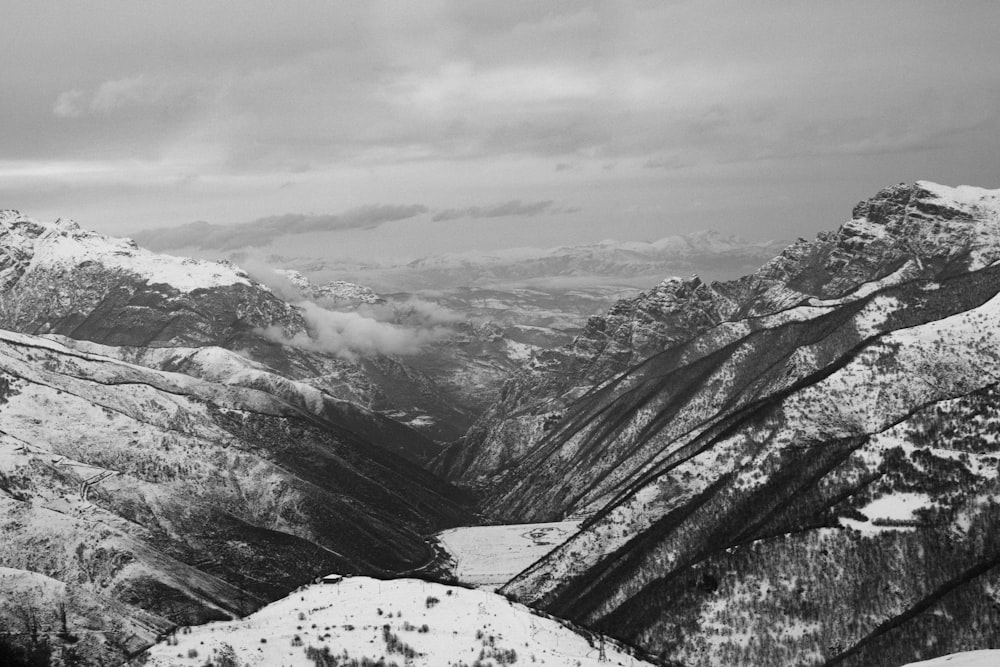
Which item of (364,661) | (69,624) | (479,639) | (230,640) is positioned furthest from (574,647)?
(69,624)

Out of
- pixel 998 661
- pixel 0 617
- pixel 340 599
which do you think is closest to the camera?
pixel 998 661

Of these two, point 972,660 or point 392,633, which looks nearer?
point 972,660

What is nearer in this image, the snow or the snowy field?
the snow

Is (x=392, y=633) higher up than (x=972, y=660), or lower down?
lower down

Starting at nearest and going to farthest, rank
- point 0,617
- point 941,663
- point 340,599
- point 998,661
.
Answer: point 998,661, point 941,663, point 0,617, point 340,599

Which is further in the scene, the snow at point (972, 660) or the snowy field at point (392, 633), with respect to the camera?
the snowy field at point (392, 633)

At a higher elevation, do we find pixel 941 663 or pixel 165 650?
pixel 941 663

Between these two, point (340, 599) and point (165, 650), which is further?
point (340, 599)

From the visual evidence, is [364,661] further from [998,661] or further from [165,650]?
[998,661]
